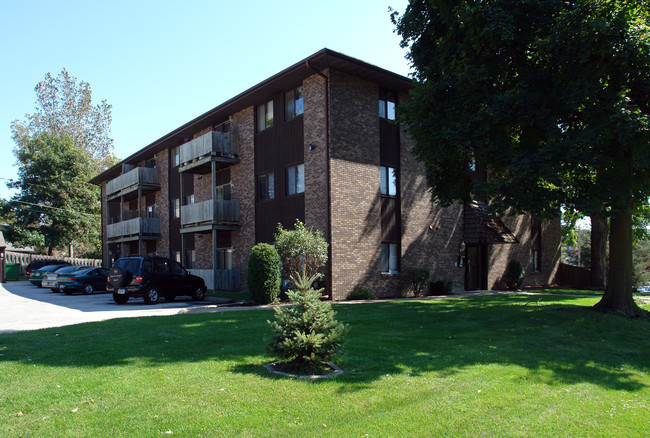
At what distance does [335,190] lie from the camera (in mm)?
17906

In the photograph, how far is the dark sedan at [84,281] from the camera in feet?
80.8

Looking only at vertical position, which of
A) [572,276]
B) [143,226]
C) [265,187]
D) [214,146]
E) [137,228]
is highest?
[214,146]

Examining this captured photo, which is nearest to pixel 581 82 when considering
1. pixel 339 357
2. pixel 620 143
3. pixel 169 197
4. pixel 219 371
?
pixel 620 143

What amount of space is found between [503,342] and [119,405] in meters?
7.15

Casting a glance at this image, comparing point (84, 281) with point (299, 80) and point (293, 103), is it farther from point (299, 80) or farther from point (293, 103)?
point (299, 80)

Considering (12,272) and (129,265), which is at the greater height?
(129,265)

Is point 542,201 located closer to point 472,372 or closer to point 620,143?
point 620,143

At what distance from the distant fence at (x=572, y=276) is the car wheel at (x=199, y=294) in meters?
22.4

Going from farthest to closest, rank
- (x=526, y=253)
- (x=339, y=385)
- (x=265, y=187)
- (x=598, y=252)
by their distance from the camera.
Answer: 1. (x=526, y=253)
2. (x=598, y=252)
3. (x=265, y=187)
4. (x=339, y=385)

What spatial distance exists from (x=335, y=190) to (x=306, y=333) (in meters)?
11.8

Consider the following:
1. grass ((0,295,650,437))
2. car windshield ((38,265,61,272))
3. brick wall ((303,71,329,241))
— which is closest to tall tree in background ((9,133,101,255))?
car windshield ((38,265,61,272))

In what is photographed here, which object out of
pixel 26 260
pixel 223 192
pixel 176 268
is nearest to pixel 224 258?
pixel 223 192

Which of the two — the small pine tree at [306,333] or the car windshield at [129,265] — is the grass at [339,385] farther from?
the car windshield at [129,265]

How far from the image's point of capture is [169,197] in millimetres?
30156
